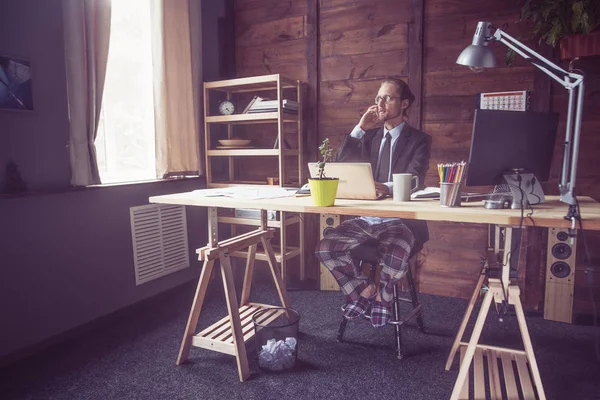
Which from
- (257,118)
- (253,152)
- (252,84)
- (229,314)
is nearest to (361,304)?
(229,314)

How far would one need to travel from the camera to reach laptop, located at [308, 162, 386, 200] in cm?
169

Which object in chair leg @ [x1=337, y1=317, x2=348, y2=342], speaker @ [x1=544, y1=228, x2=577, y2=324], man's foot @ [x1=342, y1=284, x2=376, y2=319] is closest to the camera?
man's foot @ [x1=342, y1=284, x2=376, y2=319]

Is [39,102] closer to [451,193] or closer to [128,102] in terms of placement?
[128,102]

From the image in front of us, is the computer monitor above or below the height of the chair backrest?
above

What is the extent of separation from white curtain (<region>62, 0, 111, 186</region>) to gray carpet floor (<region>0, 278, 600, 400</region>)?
92 centimetres

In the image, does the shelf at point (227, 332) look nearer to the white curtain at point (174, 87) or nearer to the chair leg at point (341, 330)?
the chair leg at point (341, 330)

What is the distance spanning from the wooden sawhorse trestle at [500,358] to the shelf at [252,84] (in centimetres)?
172

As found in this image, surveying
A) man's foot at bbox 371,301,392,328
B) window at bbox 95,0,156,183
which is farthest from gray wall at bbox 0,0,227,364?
man's foot at bbox 371,301,392,328

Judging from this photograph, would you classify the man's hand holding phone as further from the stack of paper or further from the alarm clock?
the alarm clock

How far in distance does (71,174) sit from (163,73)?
38.3 inches

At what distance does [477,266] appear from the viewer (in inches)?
111

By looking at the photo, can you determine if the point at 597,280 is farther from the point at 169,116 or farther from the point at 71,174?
the point at 71,174

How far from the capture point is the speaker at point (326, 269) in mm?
3020

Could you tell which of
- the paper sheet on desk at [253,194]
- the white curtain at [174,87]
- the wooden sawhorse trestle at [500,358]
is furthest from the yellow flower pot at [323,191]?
the white curtain at [174,87]
